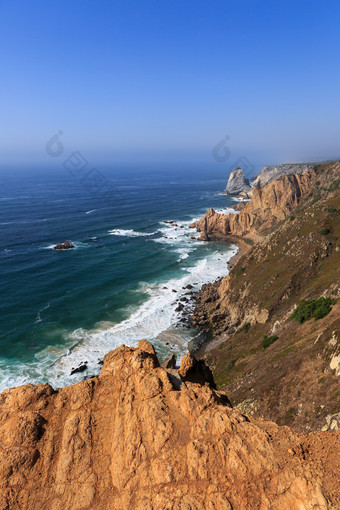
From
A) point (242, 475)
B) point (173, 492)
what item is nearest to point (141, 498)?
point (173, 492)

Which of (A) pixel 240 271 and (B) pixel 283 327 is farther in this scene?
(A) pixel 240 271

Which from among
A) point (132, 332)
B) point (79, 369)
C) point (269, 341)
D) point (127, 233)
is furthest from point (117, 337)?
point (127, 233)

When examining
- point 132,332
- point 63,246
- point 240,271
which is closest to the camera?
point 132,332

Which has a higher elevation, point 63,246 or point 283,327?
point 63,246

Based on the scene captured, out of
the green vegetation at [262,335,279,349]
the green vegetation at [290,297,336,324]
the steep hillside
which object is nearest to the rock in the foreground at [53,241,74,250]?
the steep hillside

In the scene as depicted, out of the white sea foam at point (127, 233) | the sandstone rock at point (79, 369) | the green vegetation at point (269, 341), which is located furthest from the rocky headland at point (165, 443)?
the white sea foam at point (127, 233)

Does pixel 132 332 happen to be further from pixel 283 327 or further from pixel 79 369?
pixel 283 327

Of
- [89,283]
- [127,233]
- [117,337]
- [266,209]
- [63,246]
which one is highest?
[266,209]

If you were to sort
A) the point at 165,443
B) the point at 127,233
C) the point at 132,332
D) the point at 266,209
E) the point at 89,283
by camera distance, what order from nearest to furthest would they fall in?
the point at 165,443, the point at 132,332, the point at 89,283, the point at 266,209, the point at 127,233

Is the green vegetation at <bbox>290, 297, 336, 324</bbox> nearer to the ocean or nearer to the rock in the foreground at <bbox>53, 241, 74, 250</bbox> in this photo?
the ocean
